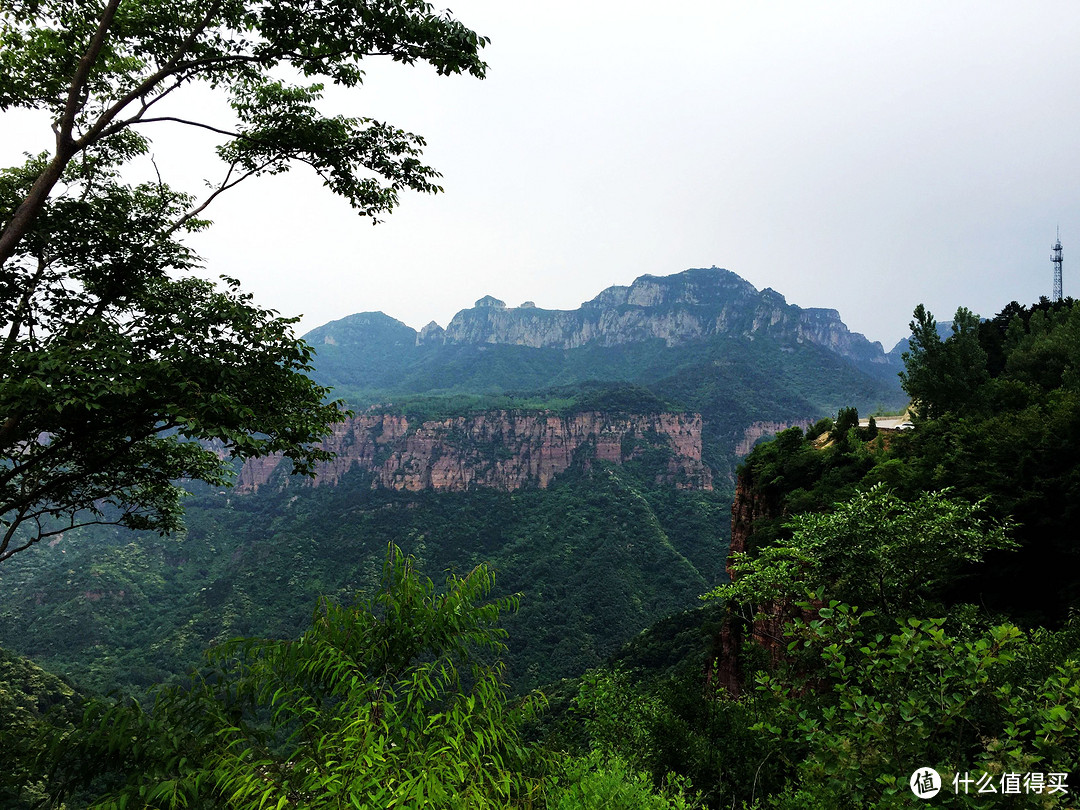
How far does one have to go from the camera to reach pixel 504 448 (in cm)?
12950

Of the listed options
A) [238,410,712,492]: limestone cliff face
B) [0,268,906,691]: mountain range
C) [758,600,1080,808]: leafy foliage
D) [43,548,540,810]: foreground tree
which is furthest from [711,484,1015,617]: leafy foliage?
[238,410,712,492]: limestone cliff face

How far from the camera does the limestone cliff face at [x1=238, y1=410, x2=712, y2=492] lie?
125m

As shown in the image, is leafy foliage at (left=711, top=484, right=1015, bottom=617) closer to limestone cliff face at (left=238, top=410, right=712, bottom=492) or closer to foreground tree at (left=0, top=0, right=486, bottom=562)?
foreground tree at (left=0, top=0, right=486, bottom=562)

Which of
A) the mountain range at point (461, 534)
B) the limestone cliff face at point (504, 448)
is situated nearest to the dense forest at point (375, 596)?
the mountain range at point (461, 534)

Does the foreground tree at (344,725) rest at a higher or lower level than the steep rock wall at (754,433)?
higher

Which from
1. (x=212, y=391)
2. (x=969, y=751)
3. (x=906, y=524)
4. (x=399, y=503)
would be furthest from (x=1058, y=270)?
(x=399, y=503)

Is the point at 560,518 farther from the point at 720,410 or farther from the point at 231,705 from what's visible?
the point at 231,705

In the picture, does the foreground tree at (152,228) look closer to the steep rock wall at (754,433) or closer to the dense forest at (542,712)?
the dense forest at (542,712)

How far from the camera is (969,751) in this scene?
498cm

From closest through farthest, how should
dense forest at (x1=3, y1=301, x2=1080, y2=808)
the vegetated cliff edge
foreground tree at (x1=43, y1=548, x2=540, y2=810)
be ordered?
foreground tree at (x1=43, y1=548, x2=540, y2=810) → dense forest at (x1=3, y1=301, x2=1080, y2=808) → the vegetated cliff edge

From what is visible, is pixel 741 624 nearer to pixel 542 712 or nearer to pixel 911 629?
pixel 911 629

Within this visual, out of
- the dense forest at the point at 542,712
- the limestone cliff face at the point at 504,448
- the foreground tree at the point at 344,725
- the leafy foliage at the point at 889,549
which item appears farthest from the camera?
the limestone cliff face at the point at 504,448

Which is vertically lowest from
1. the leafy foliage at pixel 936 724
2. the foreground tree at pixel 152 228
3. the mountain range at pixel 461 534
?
the mountain range at pixel 461 534

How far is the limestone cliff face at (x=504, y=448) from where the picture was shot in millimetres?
125062
